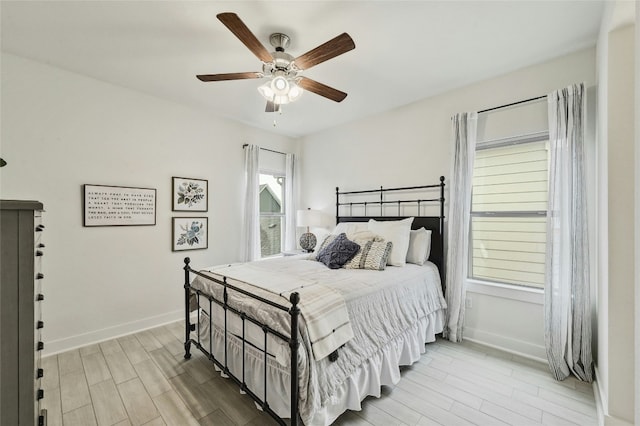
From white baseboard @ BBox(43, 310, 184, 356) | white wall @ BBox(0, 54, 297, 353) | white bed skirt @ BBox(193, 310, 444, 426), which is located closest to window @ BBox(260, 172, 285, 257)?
white wall @ BBox(0, 54, 297, 353)

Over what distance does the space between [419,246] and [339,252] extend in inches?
36.6

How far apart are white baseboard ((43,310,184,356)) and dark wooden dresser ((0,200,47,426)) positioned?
89.1 inches

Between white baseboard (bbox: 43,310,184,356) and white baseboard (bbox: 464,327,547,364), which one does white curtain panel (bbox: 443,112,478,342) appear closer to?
white baseboard (bbox: 464,327,547,364)

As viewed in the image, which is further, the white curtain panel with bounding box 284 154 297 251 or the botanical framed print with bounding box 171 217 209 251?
the white curtain panel with bounding box 284 154 297 251

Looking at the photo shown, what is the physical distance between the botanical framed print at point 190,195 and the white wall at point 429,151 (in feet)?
5.76

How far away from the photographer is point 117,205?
299 centimetres

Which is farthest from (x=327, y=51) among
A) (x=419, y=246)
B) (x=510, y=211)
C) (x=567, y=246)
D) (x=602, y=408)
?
(x=602, y=408)

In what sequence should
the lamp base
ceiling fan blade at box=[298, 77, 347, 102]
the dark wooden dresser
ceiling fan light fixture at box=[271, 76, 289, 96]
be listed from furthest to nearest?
the lamp base, ceiling fan blade at box=[298, 77, 347, 102], ceiling fan light fixture at box=[271, 76, 289, 96], the dark wooden dresser

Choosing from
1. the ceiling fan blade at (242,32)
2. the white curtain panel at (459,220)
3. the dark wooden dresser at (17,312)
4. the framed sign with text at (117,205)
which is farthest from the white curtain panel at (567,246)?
the framed sign with text at (117,205)

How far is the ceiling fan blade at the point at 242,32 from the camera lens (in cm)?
147

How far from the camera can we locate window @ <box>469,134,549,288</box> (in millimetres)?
2605

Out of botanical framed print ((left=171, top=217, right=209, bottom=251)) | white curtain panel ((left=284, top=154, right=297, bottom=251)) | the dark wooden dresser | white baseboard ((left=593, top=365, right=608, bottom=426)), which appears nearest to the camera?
the dark wooden dresser

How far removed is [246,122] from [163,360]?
3245 mm

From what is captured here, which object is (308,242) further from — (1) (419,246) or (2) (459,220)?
(2) (459,220)
